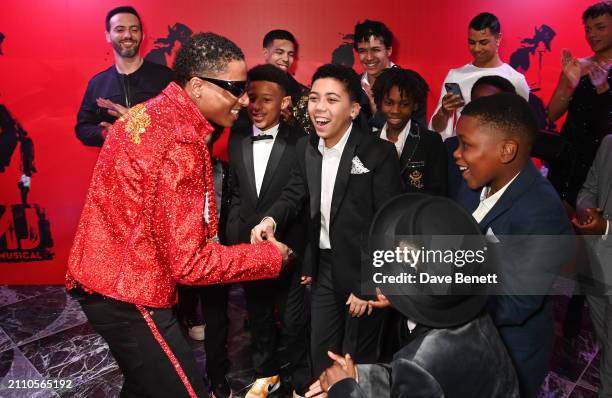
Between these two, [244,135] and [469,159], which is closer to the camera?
→ [469,159]

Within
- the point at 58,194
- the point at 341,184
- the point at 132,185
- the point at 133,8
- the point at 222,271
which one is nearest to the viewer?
the point at 132,185

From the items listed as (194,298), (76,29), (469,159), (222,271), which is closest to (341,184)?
(469,159)

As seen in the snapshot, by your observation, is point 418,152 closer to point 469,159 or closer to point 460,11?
point 469,159

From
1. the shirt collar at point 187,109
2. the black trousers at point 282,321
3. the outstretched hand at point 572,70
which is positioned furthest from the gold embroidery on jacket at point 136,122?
the outstretched hand at point 572,70

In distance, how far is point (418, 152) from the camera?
11.0ft

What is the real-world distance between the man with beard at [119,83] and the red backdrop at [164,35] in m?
0.23

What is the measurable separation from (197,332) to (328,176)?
2029mm

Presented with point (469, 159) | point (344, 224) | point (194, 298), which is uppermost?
point (469, 159)

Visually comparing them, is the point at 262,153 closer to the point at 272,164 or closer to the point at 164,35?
the point at 272,164

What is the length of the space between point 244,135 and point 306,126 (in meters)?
0.74

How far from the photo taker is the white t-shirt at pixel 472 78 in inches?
166

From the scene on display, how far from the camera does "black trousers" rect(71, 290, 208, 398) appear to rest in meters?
1.91

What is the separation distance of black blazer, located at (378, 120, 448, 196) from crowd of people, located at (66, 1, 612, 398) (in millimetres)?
11

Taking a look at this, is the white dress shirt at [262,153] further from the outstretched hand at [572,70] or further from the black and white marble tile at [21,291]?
the black and white marble tile at [21,291]
